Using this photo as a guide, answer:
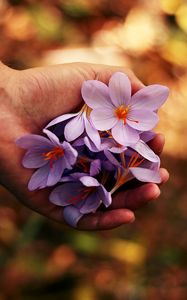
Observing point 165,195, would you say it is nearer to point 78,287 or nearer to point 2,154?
point 78,287

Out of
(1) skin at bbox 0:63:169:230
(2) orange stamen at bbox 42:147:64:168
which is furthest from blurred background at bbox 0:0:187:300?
(2) orange stamen at bbox 42:147:64:168

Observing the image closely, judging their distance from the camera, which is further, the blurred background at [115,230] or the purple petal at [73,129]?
the blurred background at [115,230]

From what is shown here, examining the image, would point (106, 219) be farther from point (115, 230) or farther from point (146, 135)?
point (115, 230)

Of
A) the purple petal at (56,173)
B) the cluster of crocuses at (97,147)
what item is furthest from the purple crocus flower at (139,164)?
the purple petal at (56,173)

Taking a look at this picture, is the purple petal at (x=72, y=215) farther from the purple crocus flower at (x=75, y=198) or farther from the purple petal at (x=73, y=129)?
the purple petal at (x=73, y=129)

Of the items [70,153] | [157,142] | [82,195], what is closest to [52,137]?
[70,153]

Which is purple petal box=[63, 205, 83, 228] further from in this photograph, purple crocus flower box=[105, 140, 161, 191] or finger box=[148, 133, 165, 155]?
finger box=[148, 133, 165, 155]

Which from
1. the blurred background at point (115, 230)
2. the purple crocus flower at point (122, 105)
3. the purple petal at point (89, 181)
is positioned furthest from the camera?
the blurred background at point (115, 230)
